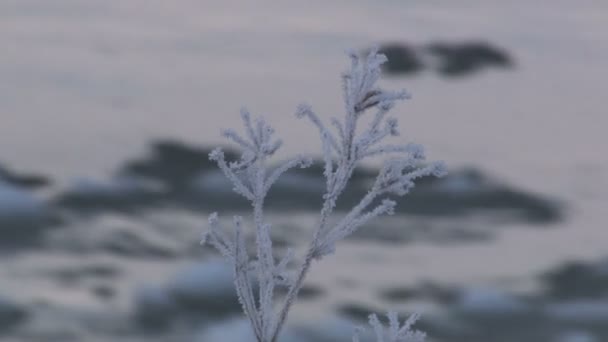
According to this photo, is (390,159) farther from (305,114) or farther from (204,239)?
(204,239)

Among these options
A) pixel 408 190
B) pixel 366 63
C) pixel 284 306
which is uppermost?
pixel 366 63

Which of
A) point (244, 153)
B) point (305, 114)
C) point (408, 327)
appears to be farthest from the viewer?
point (408, 327)

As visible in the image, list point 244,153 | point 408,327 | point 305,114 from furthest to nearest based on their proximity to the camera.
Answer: point 408,327
point 244,153
point 305,114

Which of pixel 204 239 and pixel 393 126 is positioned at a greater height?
pixel 393 126

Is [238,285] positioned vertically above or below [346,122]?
below

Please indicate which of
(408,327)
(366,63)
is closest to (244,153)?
(366,63)

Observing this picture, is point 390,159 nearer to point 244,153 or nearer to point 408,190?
point 408,190

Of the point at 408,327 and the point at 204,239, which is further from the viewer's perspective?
the point at 408,327

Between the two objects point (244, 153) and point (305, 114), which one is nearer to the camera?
point (305, 114)

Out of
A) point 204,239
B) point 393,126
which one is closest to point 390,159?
point 393,126
